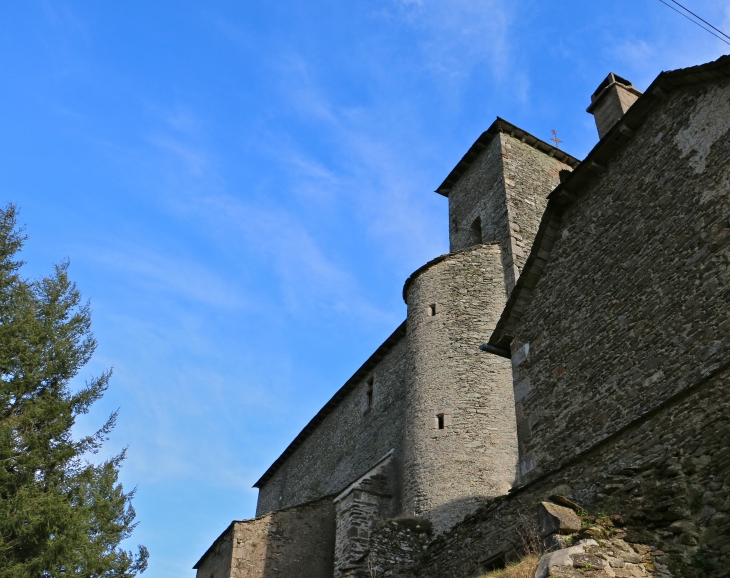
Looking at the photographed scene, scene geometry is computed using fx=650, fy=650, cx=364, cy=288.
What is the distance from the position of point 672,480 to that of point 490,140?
15.5m

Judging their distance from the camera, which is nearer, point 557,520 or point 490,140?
point 557,520

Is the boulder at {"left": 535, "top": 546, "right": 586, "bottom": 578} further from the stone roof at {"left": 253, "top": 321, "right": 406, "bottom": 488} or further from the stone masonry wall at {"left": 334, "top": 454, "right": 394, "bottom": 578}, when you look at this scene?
the stone roof at {"left": 253, "top": 321, "right": 406, "bottom": 488}

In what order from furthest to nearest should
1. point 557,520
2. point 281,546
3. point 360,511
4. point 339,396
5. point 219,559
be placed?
point 339,396 → point 219,559 → point 281,546 → point 360,511 → point 557,520

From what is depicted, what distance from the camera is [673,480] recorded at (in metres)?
5.93

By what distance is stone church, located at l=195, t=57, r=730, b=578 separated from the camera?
6.13m

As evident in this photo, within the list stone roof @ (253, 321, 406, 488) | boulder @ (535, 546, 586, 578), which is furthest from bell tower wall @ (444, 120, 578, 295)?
boulder @ (535, 546, 586, 578)

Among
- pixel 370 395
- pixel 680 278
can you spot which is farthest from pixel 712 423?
pixel 370 395

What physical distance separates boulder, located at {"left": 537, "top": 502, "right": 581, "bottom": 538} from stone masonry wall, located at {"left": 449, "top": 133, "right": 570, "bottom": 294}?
9826 mm

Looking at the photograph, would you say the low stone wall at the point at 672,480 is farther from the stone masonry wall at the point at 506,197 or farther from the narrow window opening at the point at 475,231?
the narrow window opening at the point at 475,231

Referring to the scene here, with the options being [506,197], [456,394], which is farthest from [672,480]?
[506,197]

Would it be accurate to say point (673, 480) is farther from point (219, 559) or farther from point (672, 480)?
point (219, 559)

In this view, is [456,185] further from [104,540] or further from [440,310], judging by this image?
[104,540]

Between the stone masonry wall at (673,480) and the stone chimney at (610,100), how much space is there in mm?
6272

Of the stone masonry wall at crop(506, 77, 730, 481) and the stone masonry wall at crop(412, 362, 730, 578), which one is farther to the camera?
the stone masonry wall at crop(506, 77, 730, 481)
